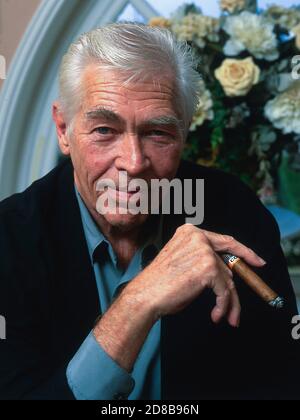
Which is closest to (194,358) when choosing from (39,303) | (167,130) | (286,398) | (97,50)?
(286,398)

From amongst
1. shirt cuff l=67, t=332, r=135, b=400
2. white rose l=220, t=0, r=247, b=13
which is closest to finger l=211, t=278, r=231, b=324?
shirt cuff l=67, t=332, r=135, b=400

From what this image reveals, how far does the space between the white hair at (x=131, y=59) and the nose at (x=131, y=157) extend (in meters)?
0.10

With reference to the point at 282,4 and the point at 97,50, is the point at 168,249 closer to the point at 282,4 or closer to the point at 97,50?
the point at 97,50

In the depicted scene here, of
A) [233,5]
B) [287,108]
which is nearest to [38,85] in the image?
[233,5]

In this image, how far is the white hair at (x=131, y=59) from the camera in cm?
134

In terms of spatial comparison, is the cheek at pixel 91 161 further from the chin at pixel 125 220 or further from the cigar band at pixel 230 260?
the cigar band at pixel 230 260

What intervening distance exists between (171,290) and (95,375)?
0.17 meters

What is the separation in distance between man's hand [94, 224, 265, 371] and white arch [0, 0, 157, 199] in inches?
51.9

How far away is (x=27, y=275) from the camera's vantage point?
1389 mm

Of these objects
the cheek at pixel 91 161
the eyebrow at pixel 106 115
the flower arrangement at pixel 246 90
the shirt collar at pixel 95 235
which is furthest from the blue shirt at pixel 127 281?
the flower arrangement at pixel 246 90

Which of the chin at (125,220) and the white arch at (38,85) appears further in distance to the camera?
the white arch at (38,85)

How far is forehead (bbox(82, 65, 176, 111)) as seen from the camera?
1345 mm

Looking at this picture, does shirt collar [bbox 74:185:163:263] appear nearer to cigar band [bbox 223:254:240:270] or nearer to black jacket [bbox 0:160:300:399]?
black jacket [bbox 0:160:300:399]

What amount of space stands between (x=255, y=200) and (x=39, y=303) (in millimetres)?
519
